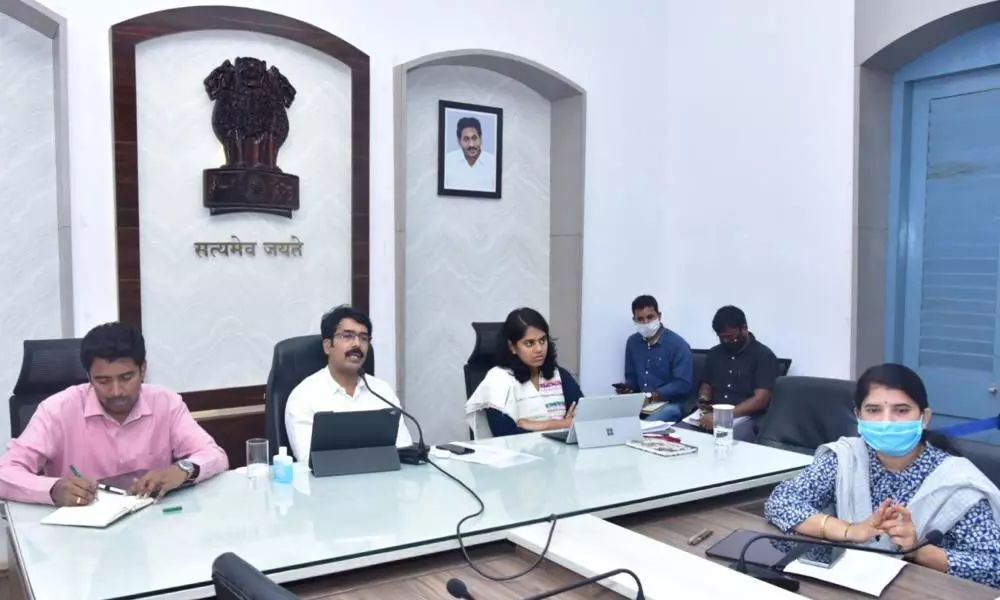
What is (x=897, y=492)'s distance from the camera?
2133 mm

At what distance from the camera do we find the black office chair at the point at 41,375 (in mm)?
2838

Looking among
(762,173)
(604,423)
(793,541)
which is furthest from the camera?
(762,173)

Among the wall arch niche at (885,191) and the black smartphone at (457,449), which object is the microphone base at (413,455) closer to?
the black smartphone at (457,449)

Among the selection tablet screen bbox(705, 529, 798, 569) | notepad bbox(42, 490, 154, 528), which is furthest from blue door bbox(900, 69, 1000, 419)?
notepad bbox(42, 490, 154, 528)

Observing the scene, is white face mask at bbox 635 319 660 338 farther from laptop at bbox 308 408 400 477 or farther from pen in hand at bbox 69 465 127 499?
pen in hand at bbox 69 465 127 499

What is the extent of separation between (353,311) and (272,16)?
6.10 ft

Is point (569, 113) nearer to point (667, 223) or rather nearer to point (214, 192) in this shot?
point (667, 223)

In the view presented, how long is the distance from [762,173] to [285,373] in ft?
11.0

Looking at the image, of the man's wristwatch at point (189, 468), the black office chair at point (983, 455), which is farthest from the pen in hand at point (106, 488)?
the black office chair at point (983, 455)

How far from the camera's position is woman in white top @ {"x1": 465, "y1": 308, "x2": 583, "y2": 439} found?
132 inches

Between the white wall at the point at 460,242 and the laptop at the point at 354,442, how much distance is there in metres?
2.25

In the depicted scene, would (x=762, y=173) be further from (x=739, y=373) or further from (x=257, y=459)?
(x=257, y=459)

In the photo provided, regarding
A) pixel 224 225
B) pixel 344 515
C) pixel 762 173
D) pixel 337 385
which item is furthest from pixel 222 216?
pixel 762 173

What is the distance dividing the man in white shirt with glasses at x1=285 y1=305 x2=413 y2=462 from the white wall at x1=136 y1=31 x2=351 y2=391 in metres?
1.29
